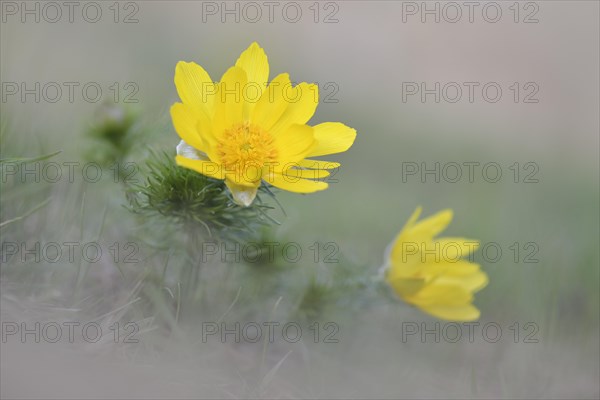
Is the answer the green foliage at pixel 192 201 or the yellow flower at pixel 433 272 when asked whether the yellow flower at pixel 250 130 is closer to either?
the green foliage at pixel 192 201

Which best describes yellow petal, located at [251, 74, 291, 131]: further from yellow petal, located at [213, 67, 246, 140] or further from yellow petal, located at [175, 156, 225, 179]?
yellow petal, located at [175, 156, 225, 179]

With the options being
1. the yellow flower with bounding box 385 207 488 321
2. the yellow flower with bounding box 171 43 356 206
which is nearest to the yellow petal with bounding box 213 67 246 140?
the yellow flower with bounding box 171 43 356 206

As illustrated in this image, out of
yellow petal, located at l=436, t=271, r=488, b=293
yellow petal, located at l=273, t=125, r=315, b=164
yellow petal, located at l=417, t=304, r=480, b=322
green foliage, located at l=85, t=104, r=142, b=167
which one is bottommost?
yellow petal, located at l=417, t=304, r=480, b=322

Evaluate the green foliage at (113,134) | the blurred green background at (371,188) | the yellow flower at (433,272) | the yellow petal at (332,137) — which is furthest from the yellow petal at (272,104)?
the green foliage at (113,134)

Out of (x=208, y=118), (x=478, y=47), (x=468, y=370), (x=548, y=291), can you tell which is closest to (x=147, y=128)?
(x=208, y=118)

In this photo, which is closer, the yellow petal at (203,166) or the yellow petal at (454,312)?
the yellow petal at (203,166)

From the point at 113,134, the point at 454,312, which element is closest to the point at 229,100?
the point at 113,134
